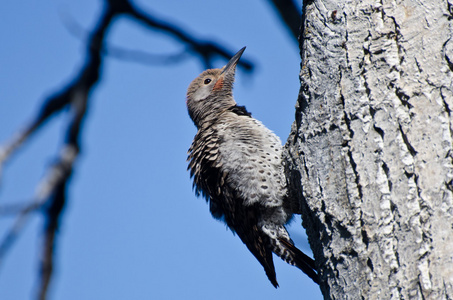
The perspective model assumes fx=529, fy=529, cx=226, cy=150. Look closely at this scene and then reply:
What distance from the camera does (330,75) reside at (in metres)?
2.55

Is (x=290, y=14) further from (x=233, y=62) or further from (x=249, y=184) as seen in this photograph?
(x=249, y=184)

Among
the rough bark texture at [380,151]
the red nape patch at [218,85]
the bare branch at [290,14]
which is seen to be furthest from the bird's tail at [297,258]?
the red nape patch at [218,85]

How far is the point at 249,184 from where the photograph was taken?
363 cm

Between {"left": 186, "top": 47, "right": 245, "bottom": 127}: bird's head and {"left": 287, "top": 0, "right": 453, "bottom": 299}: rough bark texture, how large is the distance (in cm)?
212

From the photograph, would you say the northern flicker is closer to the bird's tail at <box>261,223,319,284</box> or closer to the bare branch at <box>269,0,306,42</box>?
the bird's tail at <box>261,223,319,284</box>

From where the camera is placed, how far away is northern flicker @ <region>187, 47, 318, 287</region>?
11.7ft

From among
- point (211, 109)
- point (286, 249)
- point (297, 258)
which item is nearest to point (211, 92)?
point (211, 109)

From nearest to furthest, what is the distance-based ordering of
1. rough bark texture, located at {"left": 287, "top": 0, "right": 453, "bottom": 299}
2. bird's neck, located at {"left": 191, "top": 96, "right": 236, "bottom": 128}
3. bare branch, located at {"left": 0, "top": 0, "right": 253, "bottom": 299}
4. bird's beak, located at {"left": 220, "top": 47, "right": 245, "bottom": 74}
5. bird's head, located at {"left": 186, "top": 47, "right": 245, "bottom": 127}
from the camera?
rough bark texture, located at {"left": 287, "top": 0, "right": 453, "bottom": 299}, bare branch, located at {"left": 0, "top": 0, "right": 253, "bottom": 299}, bird's neck, located at {"left": 191, "top": 96, "right": 236, "bottom": 128}, bird's head, located at {"left": 186, "top": 47, "right": 245, "bottom": 127}, bird's beak, located at {"left": 220, "top": 47, "right": 245, "bottom": 74}

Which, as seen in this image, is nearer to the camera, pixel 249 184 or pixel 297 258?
pixel 297 258

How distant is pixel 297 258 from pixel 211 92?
2.13 metres

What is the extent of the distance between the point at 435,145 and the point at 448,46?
46 centimetres

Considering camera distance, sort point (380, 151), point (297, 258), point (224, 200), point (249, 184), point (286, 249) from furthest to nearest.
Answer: point (224, 200) → point (249, 184) → point (286, 249) → point (297, 258) → point (380, 151)

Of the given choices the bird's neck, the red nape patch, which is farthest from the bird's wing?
the red nape patch

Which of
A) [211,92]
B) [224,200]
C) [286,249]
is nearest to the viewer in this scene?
[286,249]
